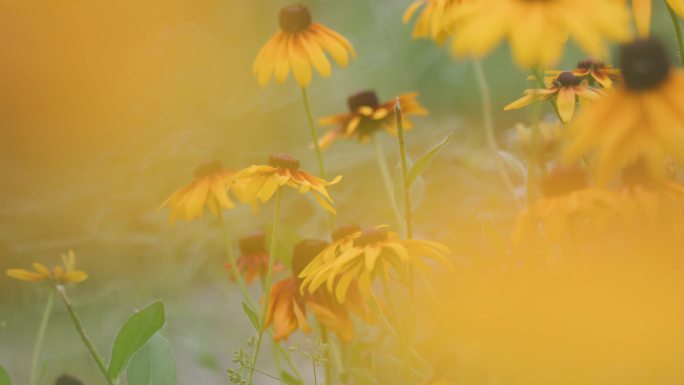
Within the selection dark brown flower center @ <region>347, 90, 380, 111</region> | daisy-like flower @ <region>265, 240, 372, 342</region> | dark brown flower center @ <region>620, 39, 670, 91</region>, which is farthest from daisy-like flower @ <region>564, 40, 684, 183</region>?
dark brown flower center @ <region>347, 90, 380, 111</region>

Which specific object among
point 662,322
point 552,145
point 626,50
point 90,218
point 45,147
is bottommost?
point 662,322

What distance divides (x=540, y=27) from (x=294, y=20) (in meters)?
0.47

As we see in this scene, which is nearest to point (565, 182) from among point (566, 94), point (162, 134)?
point (566, 94)

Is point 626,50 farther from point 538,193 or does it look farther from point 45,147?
point 45,147

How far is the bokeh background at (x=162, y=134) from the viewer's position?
1.56 meters

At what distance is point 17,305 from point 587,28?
1.38 metres

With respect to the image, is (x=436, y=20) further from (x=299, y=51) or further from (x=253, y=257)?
(x=253, y=257)

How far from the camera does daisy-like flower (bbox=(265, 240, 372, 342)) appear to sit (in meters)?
0.67

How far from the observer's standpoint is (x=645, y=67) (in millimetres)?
442

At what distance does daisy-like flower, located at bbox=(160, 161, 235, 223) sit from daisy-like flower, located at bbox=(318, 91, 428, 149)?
18cm

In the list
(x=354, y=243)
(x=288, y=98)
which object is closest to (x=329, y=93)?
(x=288, y=98)

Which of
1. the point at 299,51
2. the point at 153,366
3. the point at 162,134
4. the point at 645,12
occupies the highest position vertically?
the point at 162,134

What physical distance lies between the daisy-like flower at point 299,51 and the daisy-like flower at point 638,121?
35cm

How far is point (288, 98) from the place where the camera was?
205 centimetres
